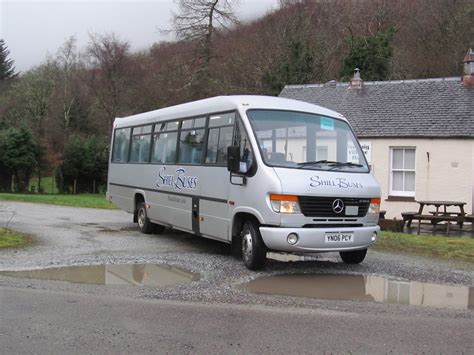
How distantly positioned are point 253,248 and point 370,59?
93.5 feet

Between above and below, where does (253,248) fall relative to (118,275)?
above

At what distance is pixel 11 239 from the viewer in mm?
10898

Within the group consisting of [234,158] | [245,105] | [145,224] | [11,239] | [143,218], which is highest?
[245,105]

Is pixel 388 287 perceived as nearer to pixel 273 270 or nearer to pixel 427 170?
pixel 273 270

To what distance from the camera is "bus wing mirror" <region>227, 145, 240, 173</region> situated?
8734mm

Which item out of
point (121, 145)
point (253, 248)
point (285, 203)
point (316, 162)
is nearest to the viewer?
point (285, 203)

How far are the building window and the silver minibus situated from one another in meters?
11.3

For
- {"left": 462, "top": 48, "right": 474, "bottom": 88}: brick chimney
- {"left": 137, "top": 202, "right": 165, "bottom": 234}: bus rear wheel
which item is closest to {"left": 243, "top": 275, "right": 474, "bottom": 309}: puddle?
{"left": 137, "top": 202, "right": 165, "bottom": 234}: bus rear wheel

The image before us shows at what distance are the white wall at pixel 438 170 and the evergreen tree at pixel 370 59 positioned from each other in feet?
47.0

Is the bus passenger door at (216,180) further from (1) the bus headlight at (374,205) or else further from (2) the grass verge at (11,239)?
(2) the grass verge at (11,239)

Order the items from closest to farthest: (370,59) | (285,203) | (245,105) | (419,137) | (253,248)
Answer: (285,203)
(253,248)
(245,105)
(419,137)
(370,59)

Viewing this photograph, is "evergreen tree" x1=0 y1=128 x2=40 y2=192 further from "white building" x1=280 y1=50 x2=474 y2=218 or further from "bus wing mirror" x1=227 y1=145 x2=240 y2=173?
"bus wing mirror" x1=227 y1=145 x2=240 y2=173

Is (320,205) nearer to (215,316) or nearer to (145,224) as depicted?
(215,316)

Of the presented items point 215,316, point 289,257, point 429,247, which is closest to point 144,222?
point 289,257
